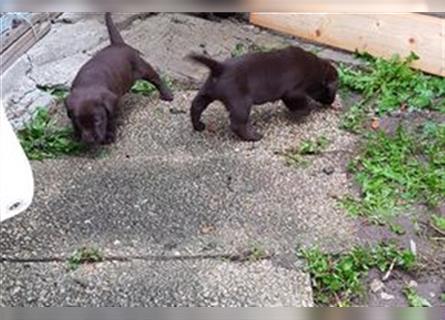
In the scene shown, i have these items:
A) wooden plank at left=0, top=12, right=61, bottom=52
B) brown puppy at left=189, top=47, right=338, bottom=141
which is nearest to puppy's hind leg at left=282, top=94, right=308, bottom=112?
brown puppy at left=189, top=47, right=338, bottom=141

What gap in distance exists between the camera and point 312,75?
232 centimetres

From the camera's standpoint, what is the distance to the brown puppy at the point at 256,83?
2.17m

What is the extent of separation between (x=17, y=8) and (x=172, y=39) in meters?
2.29

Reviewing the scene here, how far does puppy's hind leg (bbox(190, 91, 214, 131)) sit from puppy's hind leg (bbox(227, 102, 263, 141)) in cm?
8

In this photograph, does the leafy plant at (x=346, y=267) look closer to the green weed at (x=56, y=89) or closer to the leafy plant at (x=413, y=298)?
the leafy plant at (x=413, y=298)

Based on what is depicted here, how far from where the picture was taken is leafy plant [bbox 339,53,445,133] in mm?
2410

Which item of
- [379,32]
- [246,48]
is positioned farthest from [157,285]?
[379,32]

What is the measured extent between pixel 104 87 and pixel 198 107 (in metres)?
0.30

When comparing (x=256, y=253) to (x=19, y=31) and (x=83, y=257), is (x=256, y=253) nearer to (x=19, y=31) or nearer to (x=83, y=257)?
(x=83, y=257)

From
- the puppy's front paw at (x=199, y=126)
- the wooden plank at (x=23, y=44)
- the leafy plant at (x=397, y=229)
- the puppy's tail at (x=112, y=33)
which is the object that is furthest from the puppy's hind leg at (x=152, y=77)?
the leafy plant at (x=397, y=229)

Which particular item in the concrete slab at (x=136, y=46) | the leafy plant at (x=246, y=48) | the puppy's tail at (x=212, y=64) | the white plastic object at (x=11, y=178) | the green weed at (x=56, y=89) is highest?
the white plastic object at (x=11, y=178)

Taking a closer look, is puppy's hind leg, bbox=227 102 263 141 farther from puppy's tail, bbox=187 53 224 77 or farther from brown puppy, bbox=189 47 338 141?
puppy's tail, bbox=187 53 224 77

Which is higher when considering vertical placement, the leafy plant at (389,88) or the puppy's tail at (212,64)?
the puppy's tail at (212,64)

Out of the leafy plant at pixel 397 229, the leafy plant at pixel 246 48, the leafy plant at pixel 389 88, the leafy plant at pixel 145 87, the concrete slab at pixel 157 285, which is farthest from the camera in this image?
the leafy plant at pixel 246 48
